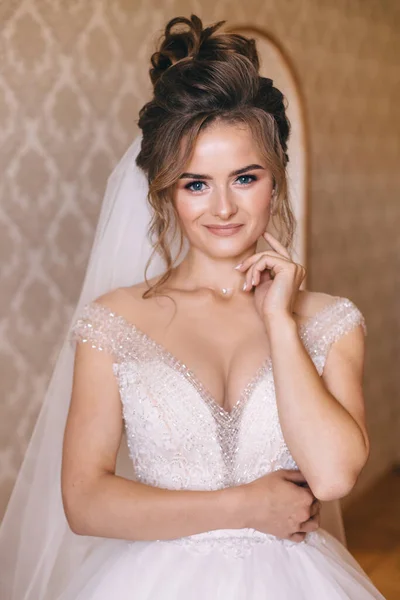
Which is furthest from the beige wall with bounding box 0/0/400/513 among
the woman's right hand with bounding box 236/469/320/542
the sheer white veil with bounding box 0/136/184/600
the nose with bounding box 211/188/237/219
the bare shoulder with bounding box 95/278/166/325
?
the woman's right hand with bounding box 236/469/320/542

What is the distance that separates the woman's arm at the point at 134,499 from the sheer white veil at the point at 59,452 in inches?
13.7

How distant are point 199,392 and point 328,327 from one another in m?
0.38

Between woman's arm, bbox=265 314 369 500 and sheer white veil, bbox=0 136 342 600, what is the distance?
580 millimetres

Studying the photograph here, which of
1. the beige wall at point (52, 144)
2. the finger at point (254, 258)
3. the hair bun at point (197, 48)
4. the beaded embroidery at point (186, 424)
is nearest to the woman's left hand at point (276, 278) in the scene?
the finger at point (254, 258)

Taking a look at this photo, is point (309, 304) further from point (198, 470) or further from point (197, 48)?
point (197, 48)

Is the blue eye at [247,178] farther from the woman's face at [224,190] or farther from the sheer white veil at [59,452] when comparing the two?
the sheer white veil at [59,452]

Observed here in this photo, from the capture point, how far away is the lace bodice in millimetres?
1868

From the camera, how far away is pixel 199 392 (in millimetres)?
1891

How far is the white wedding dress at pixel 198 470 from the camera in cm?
174

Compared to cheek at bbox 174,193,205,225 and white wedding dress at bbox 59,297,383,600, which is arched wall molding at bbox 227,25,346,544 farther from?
white wedding dress at bbox 59,297,383,600

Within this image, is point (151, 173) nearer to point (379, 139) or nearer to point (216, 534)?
point (216, 534)

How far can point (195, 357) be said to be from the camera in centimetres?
197

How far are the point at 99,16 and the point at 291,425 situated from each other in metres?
1.95

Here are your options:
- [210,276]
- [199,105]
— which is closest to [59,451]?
[210,276]
